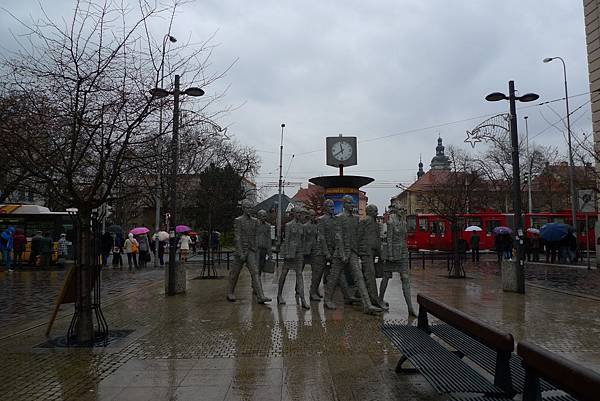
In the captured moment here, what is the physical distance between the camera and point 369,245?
9852mm

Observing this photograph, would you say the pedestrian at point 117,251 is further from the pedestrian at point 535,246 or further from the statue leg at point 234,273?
the pedestrian at point 535,246

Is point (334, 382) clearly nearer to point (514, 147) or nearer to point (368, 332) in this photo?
point (368, 332)

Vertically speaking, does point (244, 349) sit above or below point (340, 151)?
below

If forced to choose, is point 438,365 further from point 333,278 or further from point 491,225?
point 491,225

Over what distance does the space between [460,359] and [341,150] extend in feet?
41.5

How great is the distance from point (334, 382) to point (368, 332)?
106 inches

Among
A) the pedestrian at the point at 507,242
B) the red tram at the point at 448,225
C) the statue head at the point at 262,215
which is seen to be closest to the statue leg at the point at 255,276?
the statue head at the point at 262,215

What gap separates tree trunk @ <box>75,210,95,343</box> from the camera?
7.21 metres

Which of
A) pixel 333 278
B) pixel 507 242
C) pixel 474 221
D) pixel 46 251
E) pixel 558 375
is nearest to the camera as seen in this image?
pixel 558 375

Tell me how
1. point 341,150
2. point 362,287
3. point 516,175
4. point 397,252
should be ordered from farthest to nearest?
point 341,150, point 516,175, point 397,252, point 362,287

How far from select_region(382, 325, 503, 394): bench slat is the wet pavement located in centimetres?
39

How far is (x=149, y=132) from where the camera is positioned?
8.66 meters

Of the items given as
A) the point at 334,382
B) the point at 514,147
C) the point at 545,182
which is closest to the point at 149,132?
the point at 334,382

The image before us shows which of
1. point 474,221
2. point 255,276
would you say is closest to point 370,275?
point 255,276
